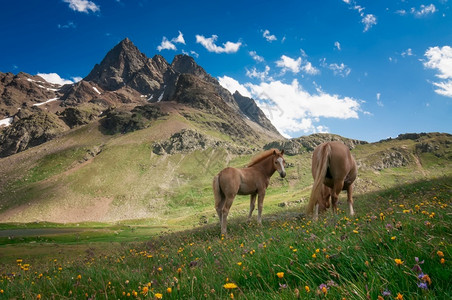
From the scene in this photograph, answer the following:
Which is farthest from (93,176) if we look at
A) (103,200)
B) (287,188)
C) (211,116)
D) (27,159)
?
(211,116)

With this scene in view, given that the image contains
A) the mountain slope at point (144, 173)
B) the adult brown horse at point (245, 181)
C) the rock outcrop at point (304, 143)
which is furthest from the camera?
the rock outcrop at point (304, 143)

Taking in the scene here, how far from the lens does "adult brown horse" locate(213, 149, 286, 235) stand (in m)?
12.0

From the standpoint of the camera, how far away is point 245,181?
12.7 meters

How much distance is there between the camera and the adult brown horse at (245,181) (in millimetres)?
11992

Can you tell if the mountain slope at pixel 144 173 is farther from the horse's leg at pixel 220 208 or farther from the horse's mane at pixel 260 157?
the horse's leg at pixel 220 208

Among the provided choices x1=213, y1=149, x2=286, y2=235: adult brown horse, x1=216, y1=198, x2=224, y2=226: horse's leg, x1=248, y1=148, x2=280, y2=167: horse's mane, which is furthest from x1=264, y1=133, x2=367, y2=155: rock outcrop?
x1=216, y1=198, x2=224, y2=226: horse's leg

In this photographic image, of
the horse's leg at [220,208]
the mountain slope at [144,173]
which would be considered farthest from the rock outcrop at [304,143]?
the horse's leg at [220,208]

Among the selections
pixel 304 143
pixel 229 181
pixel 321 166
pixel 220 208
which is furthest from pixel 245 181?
pixel 304 143

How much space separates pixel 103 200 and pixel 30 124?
445 feet

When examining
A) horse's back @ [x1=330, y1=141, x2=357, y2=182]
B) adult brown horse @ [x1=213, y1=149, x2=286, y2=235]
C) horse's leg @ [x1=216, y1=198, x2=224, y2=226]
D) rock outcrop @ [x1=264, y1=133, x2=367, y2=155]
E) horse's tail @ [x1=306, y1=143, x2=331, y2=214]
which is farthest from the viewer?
rock outcrop @ [x1=264, y1=133, x2=367, y2=155]

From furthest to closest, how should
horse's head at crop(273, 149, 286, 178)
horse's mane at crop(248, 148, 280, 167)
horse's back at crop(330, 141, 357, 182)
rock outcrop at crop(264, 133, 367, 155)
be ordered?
rock outcrop at crop(264, 133, 367, 155)
horse's mane at crop(248, 148, 280, 167)
horse's head at crop(273, 149, 286, 178)
horse's back at crop(330, 141, 357, 182)

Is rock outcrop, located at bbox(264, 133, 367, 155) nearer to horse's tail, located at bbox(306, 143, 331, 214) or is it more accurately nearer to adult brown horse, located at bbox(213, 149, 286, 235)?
adult brown horse, located at bbox(213, 149, 286, 235)

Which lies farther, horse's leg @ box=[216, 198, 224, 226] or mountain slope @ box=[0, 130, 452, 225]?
mountain slope @ box=[0, 130, 452, 225]

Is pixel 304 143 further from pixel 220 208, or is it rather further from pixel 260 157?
pixel 220 208
